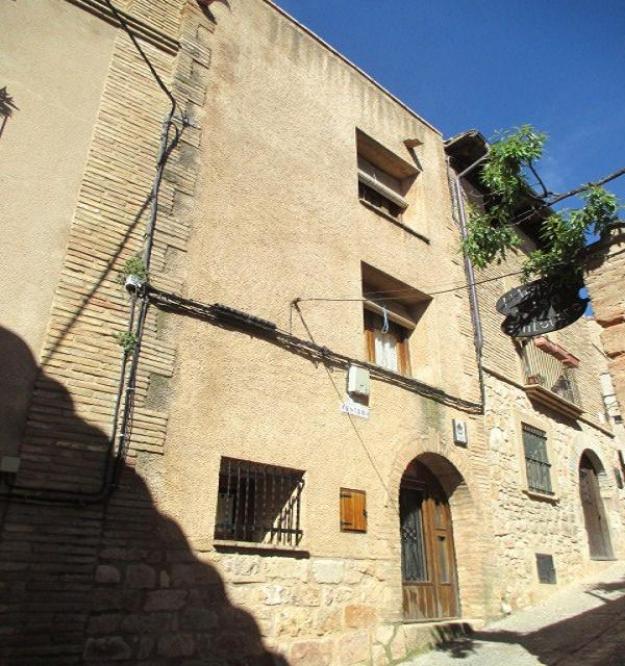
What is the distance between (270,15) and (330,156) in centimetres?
225

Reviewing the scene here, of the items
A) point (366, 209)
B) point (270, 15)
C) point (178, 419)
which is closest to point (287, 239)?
point (366, 209)

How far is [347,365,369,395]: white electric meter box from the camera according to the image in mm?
6867

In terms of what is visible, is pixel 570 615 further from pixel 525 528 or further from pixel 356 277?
pixel 356 277

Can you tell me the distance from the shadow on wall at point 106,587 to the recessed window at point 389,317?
403cm

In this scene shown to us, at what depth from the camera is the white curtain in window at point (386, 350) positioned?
8297 mm

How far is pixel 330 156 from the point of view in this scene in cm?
841

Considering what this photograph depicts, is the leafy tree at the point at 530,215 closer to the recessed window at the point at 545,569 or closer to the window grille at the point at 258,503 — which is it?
the window grille at the point at 258,503

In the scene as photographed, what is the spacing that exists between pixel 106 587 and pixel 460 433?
514cm

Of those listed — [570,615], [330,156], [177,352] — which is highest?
[330,156]

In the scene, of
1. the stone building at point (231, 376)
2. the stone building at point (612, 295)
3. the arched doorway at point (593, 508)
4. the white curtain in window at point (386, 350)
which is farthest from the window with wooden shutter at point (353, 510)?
the arched doorway at point (593, 508)

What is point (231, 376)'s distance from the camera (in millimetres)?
5809

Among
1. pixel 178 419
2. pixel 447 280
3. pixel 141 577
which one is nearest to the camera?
pixel 141 577

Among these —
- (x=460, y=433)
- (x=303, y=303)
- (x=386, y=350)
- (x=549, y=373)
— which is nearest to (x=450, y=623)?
(x=460, y=433)

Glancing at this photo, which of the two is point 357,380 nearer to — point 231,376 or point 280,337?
point 280,337
